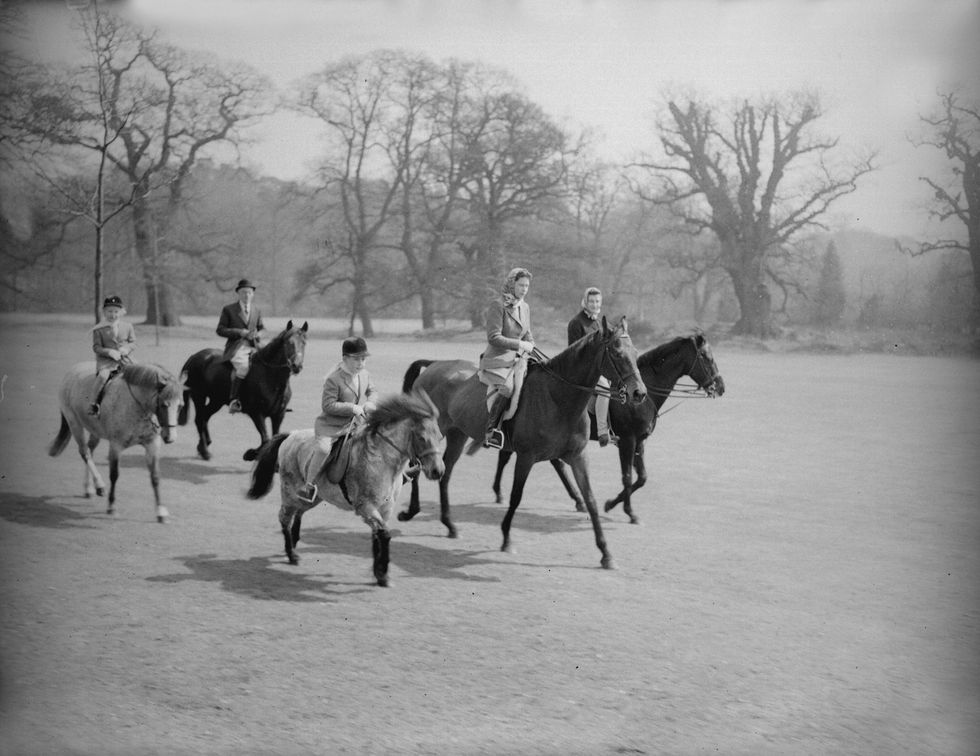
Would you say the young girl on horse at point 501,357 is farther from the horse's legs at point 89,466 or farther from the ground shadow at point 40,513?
the horse's legs at point 89,466

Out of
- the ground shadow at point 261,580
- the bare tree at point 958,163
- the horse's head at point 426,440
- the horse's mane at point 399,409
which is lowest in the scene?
the ground shadow at point 261,580

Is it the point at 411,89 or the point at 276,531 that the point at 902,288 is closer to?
the point at 411,89

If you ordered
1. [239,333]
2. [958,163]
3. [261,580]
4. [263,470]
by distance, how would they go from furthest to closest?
[239,333]
[263,470]
[261,580]
[958,163]

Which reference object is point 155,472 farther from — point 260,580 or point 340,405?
point 340,405

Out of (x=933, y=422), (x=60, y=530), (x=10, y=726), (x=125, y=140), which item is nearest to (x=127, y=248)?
(x=125, y=140)

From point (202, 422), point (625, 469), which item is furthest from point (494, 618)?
point (202, 422)

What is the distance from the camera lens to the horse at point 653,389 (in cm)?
782

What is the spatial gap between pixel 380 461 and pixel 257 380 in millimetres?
4887

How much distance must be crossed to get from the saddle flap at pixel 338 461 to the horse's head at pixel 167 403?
7.71ft

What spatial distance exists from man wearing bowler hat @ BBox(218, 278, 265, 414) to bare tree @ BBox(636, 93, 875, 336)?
5.49m

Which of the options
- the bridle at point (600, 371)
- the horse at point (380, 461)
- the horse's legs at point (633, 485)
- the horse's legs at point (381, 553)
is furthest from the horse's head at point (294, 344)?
the horse's legs at point (381, 553)

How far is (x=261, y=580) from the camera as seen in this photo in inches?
212

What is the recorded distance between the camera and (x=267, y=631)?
4.43 metres

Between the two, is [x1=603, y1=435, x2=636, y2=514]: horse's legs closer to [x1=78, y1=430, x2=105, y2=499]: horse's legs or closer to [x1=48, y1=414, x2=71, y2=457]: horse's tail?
[x1=78, y1=430, x2=105, y2=499]: horse's legs
